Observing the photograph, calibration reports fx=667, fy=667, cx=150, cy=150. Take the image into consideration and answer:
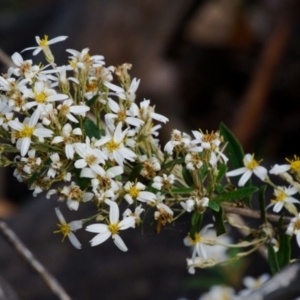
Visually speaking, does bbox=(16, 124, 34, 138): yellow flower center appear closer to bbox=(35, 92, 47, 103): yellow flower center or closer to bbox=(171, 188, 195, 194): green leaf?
bbox=(35, 92, 47, 103): yellow flower center

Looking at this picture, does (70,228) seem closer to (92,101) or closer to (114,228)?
(114,228)

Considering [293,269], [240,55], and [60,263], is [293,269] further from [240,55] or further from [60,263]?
[240,55]

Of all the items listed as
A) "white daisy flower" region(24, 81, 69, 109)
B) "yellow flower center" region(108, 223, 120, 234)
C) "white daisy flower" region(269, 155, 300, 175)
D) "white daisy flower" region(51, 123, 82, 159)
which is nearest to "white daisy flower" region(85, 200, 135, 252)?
"yellow flower center" region(108, 223, 120, 234)

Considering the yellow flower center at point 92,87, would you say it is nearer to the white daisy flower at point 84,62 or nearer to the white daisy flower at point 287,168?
the white daisy flower at point 84,62

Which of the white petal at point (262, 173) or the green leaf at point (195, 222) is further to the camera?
the white petal at point (262, 173)

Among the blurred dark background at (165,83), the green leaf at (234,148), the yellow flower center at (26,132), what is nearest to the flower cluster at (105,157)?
the yellow flower center at (26,132)

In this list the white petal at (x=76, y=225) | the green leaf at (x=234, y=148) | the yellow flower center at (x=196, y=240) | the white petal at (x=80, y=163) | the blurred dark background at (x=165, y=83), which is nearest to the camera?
the white petal at (x=80, y=163)
